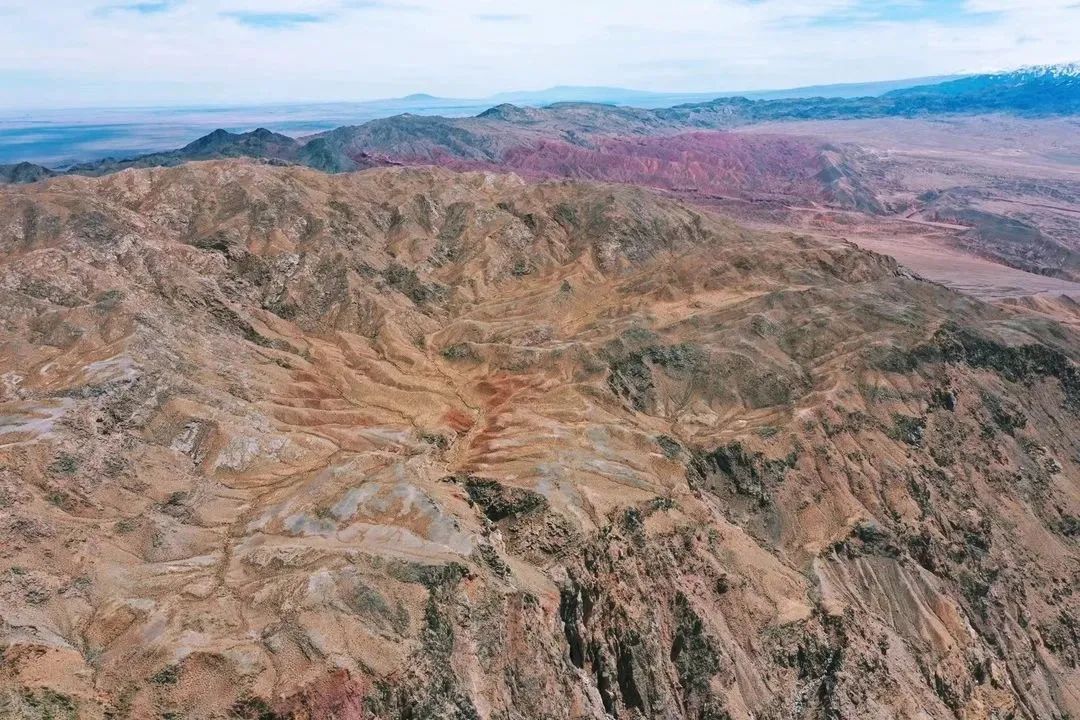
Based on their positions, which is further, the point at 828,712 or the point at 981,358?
the point at 981,358

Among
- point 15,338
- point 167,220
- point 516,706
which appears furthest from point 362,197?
point 516,706

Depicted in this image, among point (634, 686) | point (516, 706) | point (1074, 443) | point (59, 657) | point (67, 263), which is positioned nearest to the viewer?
point (59, 657)

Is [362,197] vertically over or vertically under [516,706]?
over

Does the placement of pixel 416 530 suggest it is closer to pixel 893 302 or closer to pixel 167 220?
pixel 893 302

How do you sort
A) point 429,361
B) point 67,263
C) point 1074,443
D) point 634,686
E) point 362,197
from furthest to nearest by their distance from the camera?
point 362,197 < point 429,361 < point 67,263 < point 1074,443 < point 634,686

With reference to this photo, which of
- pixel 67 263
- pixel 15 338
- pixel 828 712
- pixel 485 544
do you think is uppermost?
pixel 67 263

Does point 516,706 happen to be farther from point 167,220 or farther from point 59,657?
point 167,220

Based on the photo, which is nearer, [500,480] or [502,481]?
[502,481]
